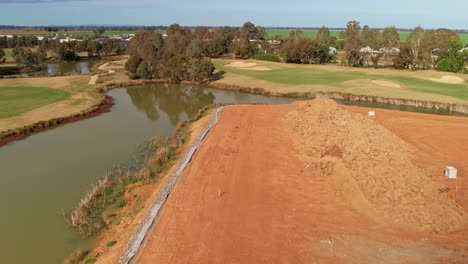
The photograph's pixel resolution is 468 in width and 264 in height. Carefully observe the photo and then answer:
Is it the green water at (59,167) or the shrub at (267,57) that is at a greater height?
the shrub at (267,57)

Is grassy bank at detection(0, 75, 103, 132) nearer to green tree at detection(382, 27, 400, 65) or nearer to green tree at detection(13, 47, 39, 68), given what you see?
green tree at detection(13, 47, 39, 68)

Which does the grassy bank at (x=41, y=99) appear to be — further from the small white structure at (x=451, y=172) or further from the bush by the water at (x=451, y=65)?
the bush by the water at (x=451, y=65)

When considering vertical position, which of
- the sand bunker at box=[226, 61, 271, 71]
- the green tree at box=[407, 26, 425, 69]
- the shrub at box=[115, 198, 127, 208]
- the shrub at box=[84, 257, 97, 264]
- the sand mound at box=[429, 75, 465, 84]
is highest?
the green tree at box=[407, 26, 425, 69]

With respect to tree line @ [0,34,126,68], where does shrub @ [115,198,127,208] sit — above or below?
below

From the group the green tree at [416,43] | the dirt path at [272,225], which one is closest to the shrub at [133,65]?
the dirt path at [272,225]

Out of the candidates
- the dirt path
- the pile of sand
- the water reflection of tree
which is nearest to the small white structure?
the pile of sand
